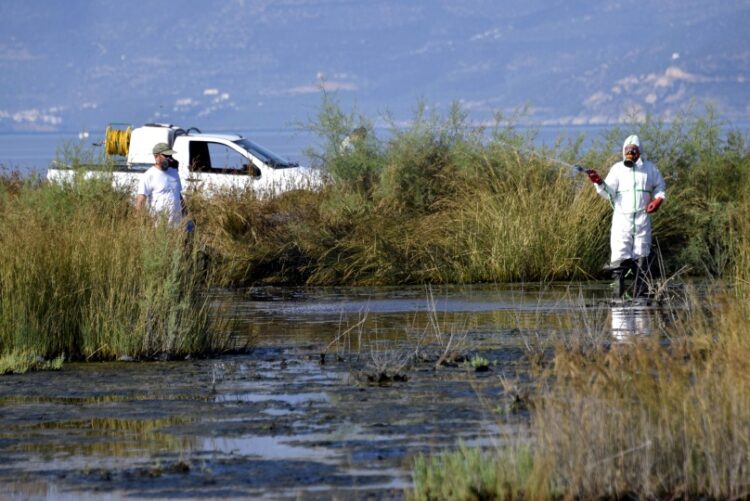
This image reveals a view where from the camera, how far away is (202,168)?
27.8 metres

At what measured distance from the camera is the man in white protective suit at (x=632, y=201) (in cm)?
1747

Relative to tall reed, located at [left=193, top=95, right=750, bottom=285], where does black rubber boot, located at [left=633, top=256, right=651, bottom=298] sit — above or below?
below

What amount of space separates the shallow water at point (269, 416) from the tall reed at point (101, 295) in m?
Result: 0.29

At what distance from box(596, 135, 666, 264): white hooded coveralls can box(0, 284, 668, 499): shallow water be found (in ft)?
5.90

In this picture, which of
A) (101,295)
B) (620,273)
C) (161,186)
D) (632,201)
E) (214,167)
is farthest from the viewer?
(214,167)

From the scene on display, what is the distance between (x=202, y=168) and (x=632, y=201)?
38.6 feet

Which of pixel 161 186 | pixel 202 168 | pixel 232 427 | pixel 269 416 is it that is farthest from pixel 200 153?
pixel 232 427

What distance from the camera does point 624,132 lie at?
2541 centimetres

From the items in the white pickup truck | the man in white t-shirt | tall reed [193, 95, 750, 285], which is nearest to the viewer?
the man in white t-shirt

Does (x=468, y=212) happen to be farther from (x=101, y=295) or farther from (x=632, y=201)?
(x=101, y=295)

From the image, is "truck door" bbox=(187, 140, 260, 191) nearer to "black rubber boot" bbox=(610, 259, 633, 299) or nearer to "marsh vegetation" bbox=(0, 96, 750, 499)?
"marsh vegetation" bbox=(0, 96, 750, 499)

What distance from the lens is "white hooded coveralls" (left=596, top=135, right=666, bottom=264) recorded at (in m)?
17.5

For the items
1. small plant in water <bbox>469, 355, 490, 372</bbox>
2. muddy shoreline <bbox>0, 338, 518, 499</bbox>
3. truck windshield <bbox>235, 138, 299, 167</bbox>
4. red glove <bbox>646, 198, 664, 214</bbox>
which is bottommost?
muddy shoreline <bbox>0, 338, 518, 499</bbox>

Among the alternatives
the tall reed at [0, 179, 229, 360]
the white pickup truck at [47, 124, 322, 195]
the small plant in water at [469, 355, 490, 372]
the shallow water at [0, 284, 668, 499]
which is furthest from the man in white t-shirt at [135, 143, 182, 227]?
the white pickup truck at [47, 124, 322, 195]
